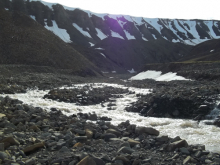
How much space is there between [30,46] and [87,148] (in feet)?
123

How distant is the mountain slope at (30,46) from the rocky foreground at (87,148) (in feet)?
103

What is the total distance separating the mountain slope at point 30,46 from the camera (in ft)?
120

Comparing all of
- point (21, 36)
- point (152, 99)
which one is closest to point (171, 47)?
point (21, 36)

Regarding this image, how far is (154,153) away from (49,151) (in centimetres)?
289

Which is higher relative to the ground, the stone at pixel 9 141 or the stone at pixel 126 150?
the stone at pixel 9 141

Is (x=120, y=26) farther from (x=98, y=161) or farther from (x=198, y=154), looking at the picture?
(x=98, y=161)

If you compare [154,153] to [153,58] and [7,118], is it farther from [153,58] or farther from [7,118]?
[153,58]

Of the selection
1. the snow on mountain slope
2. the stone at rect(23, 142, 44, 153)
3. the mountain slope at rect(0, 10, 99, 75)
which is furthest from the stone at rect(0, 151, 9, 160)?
the snow on mountain slope

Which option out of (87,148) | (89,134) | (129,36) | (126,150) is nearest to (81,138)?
(89,134)

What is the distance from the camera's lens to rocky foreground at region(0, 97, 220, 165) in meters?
5.04

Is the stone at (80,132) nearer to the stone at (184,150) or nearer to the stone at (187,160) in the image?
the stone at (184,150)

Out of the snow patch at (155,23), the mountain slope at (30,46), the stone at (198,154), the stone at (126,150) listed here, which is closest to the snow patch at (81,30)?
the mountain slope at (30,46)

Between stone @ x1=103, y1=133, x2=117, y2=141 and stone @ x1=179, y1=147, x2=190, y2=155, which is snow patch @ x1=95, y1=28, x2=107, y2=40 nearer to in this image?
stone @ x1=103, y1=133, x2=117, y2=141

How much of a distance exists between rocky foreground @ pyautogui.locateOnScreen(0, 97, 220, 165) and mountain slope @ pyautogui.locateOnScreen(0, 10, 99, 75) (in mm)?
31332
